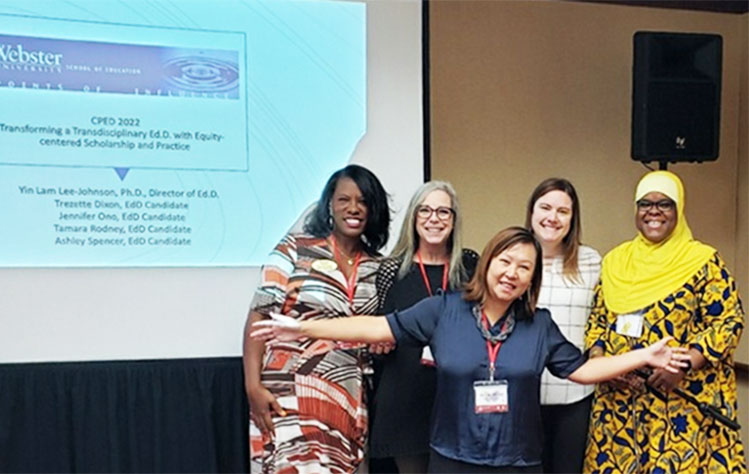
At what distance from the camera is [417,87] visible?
2584mm

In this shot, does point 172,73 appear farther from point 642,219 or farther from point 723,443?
point 723,443

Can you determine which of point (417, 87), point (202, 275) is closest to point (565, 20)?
point (417, 87)

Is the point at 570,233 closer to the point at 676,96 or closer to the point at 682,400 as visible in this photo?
the point at 682,400

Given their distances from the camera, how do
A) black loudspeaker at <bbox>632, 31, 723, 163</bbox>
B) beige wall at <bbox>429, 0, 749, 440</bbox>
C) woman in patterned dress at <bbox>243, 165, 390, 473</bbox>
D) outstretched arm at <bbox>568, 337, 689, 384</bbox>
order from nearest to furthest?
outstretched arm at <bbox>568, 337, 689, 384</bbox> → woman in patterned dress at <bbox>243, 165, 390, 473</bbox> → black loudspeaker at <bbox>632, 31, 723, 163</bbox> → beige wall at <bbox>429, 0, 749, 440</bbox>

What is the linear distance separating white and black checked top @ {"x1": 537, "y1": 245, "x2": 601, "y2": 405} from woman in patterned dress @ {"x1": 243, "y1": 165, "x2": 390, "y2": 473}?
0.57 m

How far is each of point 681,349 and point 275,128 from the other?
1.57 metres

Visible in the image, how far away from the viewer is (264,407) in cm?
210

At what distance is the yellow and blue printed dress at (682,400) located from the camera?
1964 mm

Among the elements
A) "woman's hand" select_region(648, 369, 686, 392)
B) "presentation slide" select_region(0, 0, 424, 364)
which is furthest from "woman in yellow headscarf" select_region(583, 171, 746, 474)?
"presentation slide" select_region(0, 0, 424, 364)

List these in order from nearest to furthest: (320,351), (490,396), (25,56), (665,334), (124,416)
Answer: (490,396), (665,334), (320,351), (25,56), (124,416)

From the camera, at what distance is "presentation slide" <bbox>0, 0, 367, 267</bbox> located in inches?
89.0

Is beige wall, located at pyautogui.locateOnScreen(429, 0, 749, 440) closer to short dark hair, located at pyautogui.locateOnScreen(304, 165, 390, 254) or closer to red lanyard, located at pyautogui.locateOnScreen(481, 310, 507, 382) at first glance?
short dark hair, located at pyautogui.locateOnScreen(304, 165, 390, 254)

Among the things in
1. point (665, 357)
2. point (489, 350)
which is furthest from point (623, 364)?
point (489, 350)

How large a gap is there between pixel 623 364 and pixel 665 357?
0.41 ft
